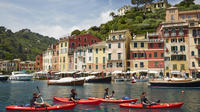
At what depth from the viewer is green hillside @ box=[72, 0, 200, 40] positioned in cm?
8706

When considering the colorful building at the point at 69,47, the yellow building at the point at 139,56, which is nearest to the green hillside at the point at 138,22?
the colorful building at the point at 69,47

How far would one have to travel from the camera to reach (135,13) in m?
108

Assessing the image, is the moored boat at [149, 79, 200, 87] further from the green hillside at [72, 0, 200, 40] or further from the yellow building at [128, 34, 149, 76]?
the green hillside at [72, 0, 200, 40]

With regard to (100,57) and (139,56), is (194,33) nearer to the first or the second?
(139,56)

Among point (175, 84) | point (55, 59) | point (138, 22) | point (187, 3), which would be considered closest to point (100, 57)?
point (55, 59)

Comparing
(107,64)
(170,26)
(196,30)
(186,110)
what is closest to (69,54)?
(107,64)

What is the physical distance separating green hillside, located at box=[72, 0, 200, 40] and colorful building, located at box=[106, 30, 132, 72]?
2244 cm

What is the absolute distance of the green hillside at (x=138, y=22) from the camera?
87062 mm

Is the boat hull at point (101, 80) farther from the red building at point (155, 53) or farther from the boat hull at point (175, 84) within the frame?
the red building at point (155, 53)

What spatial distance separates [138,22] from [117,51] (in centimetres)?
4024

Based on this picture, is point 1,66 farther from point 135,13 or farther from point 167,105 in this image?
point 167,105

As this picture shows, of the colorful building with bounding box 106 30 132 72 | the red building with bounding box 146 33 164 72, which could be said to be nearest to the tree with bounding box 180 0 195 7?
the red building with bounding box 146 33 164 72

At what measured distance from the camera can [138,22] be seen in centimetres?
9638

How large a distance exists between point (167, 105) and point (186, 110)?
5.49 feet
